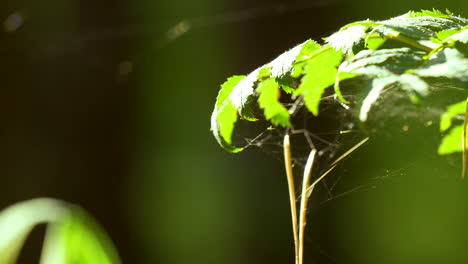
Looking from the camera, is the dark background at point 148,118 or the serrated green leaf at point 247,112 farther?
the dark background at point 148,118

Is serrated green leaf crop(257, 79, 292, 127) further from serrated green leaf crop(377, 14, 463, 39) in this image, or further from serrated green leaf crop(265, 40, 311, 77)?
serrated green leaf crop(377, 14, 463, 39)

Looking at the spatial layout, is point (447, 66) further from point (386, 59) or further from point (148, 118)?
point (148, 118)

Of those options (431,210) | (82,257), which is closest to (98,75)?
(431,210)

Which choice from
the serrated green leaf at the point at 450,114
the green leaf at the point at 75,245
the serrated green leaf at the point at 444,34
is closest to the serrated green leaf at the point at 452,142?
the serrated green leaf at the point at 450,114

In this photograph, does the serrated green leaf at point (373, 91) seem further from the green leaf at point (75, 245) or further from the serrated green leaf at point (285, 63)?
the green leaf at point (75, 245)

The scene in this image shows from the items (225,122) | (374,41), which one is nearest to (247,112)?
(225,122)

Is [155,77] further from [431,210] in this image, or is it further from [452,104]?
[452,104]
